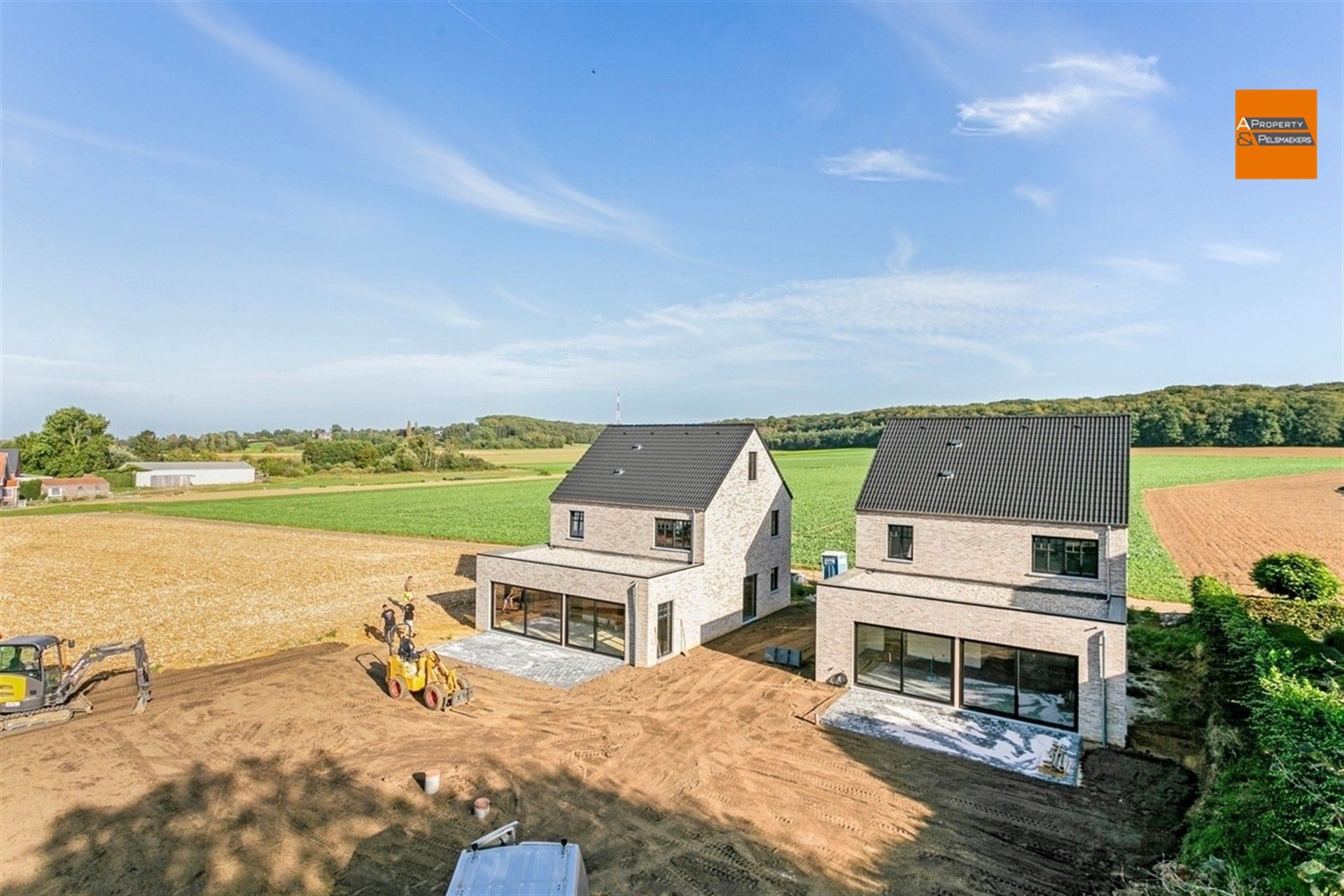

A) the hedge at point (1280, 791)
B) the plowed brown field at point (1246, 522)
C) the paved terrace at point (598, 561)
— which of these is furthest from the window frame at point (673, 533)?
the plowed brown field at point (1246, 522)

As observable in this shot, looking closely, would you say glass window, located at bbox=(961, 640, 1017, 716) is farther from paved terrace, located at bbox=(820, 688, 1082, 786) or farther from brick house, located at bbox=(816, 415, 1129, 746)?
paved terrace, located at bbox=(820, 688, 1082, 786)

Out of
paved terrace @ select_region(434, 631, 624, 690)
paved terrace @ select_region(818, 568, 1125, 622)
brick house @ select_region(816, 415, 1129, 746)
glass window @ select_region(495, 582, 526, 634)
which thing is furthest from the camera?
glass window @ select_region(495, 582, 526, 634)

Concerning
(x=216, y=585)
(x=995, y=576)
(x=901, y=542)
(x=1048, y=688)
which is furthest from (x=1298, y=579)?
(x=216, y=585)

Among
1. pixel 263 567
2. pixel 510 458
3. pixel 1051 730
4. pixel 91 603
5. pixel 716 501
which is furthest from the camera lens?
pixel 510 458

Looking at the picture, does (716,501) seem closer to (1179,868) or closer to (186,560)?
(1179,868)

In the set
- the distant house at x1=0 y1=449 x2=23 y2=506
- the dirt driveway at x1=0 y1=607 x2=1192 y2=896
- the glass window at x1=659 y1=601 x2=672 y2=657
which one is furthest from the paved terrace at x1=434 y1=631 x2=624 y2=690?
the distant house at x1=0 y1=449 x2=23 y2=506

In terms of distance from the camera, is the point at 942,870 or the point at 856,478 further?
the point at 856,478

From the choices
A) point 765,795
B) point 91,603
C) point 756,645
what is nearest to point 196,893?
point 765,795
